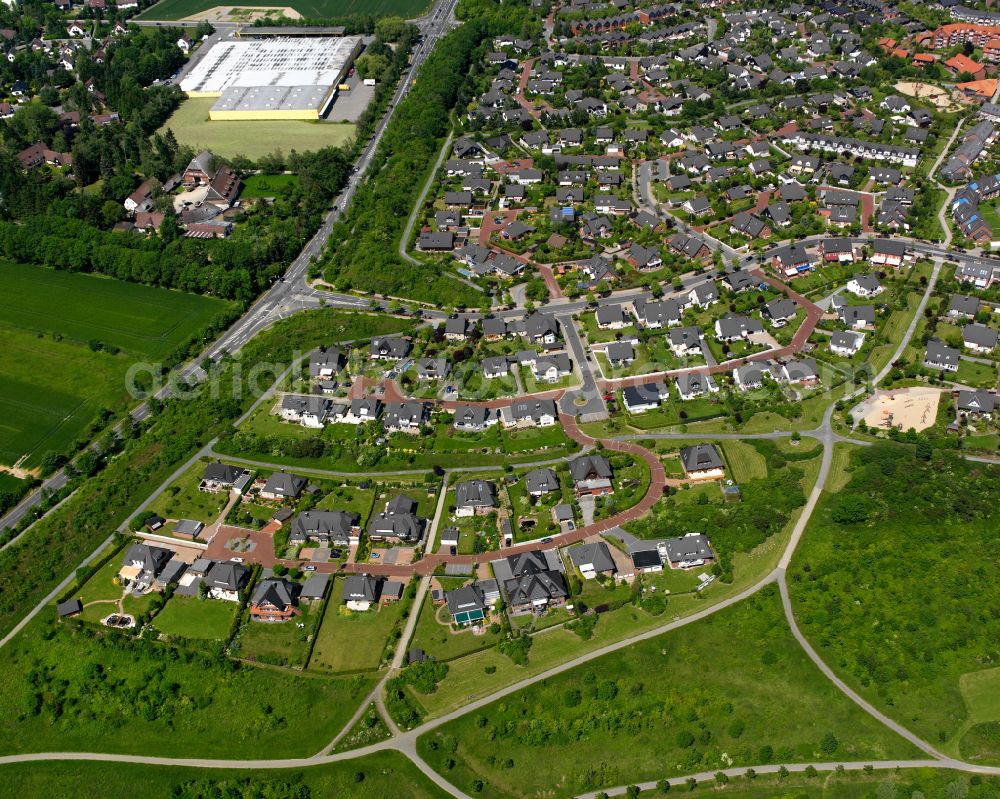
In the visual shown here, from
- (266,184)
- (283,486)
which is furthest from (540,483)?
(266,184)

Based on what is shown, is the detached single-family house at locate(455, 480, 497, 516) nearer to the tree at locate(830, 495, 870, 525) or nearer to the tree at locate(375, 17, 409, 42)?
the tree at locate(830, 495, 870, 525)

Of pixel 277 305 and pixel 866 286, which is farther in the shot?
pixel 277 305

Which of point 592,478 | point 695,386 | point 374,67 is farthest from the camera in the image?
point 374,67

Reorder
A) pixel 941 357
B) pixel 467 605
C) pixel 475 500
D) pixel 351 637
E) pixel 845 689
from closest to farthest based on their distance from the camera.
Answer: pixel 845 689, pixel 351 637, pixel 467 605, pixel 475 500, pixel 941 357

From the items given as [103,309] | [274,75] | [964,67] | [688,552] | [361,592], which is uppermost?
[274,75]

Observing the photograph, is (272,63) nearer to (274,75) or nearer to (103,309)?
(274,75)

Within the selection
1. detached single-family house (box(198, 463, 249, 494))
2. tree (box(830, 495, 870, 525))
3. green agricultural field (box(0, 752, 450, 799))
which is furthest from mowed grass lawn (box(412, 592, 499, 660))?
tree (box(830, 495, 870, 525))

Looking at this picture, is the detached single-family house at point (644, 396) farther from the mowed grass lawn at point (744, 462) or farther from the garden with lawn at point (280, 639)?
the garden with lawn at point (280, 639)
